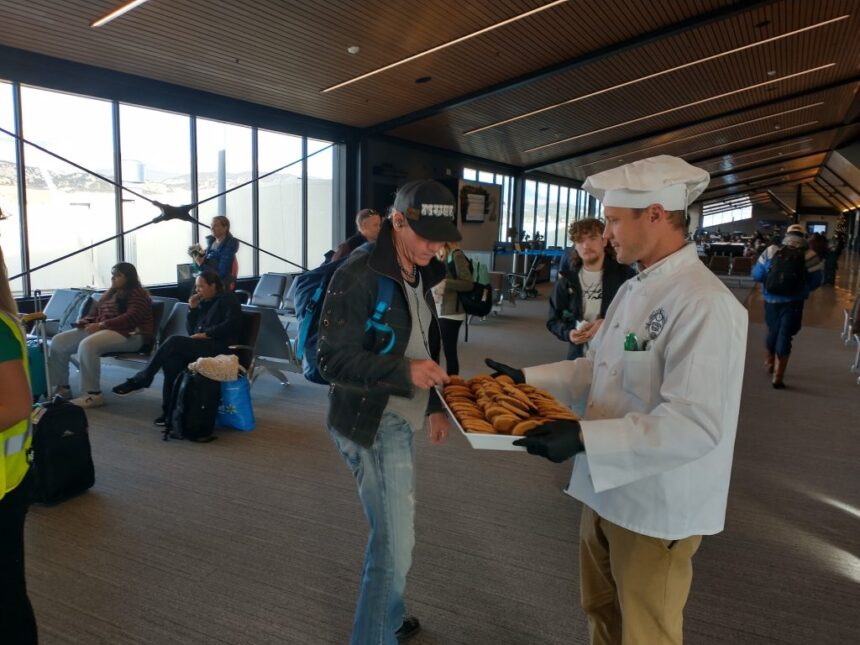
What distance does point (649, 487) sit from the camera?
1.39 metres

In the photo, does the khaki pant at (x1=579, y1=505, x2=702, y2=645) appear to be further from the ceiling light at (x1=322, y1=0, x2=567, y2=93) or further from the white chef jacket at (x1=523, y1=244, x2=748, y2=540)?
the ceiling light at (x1=322, y1=0, x2=567, y2=93)

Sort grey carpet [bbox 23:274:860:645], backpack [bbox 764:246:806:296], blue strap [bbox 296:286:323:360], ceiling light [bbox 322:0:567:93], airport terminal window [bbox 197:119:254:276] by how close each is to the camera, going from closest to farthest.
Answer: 1. blue strap [bbox 296:286:323:360]
2. grey carpet [bbox 23:274:860:645]
3. backpack [bbox 764:246:806:296]
4. ceiling light [bbox 322:0:567:93]
5. airport terminal window [bbox 197:119:254:276]

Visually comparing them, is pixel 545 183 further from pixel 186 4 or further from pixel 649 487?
pixel 649 487

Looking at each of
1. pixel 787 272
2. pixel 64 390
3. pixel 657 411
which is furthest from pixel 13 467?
pixel 787 272

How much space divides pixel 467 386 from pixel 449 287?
327cm

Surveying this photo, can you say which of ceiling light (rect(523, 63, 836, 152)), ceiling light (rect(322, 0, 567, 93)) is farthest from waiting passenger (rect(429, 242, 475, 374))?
ceiling light (rect(523, 63, 836, 152))

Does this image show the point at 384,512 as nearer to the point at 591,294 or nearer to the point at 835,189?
the point at 591,294

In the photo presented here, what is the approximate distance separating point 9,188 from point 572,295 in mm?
6971

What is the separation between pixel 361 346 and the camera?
1664mm

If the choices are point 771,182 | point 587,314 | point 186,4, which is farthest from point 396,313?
point 771,182

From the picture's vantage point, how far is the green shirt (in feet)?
4.78

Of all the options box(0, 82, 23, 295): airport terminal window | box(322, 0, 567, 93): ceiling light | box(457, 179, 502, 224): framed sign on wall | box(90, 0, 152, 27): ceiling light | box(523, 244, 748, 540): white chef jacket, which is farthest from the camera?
box(457, 179, 502, 224): framed sign on wall

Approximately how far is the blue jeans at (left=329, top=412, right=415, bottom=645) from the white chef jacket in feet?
1.66

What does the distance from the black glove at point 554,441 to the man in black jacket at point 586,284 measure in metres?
2.37
